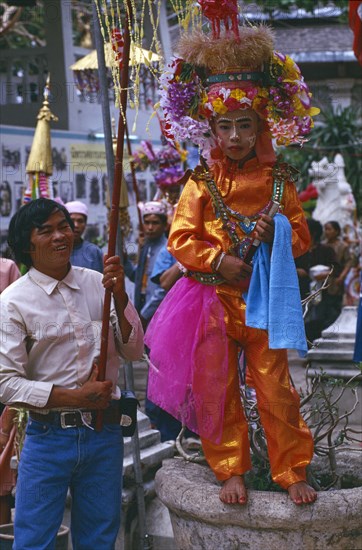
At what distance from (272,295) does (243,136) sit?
0.70 meters

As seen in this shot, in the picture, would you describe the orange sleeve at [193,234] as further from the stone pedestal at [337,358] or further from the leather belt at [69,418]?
the stone pedestal at [337,358]

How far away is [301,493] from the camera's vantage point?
3766mm

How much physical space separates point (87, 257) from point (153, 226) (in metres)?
0.75

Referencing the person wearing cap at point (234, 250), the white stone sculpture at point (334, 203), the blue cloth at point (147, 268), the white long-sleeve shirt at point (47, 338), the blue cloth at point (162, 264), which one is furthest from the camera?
the white stone sculpture at point (334, 203)

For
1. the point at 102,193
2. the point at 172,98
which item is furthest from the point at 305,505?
the point at 102,193

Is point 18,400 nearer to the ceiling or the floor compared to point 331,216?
nearer to the ceiling

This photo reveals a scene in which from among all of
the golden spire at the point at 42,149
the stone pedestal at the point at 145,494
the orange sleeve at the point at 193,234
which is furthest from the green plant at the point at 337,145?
the orange sleeve at the point at 193,234

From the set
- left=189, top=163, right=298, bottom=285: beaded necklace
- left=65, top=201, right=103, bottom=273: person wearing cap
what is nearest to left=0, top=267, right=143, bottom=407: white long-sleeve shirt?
left=189, top=163, right=298, bottom=285: beaded necklace

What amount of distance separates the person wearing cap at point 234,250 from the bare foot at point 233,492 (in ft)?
0.12

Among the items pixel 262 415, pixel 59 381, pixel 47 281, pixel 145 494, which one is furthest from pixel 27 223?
pixel 145 494

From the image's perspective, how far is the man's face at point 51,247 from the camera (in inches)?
149

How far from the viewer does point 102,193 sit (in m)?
9.22

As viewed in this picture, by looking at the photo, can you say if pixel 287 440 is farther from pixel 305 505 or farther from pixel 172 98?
pixel 172 98

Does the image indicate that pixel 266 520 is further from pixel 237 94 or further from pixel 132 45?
pixel 132 45
